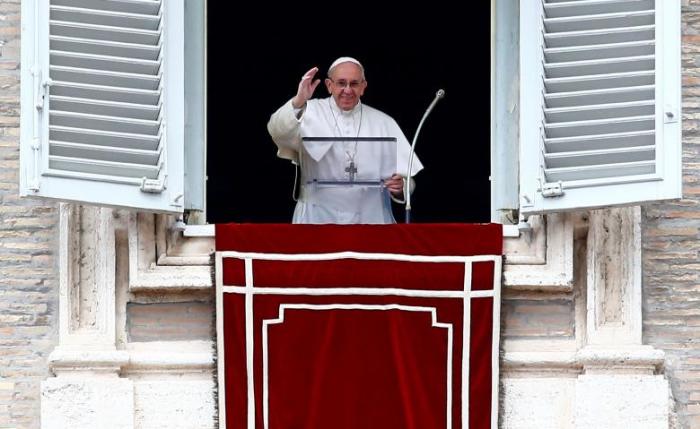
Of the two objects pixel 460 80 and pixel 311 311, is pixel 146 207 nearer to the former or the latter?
pixel 311 311

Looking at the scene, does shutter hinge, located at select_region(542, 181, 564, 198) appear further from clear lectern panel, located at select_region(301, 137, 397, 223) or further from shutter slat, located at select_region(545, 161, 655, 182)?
clear lectern panel, located at select_region(301, 137, 397, 223)

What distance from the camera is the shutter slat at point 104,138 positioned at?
375 inches

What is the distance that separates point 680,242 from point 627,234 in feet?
0.81

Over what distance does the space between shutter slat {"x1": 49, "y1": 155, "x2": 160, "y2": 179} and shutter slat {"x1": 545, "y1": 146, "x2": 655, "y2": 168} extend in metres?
1.55

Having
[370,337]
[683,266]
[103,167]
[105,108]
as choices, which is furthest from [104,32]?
[683,266]

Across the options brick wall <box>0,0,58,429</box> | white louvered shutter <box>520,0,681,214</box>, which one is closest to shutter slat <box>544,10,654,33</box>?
white louvered shutter <box>520,0,681,214</box>

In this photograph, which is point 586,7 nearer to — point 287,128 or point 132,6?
point 287,128

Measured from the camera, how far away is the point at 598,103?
9.70 m

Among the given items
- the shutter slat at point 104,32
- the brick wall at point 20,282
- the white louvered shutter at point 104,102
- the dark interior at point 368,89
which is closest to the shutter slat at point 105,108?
the white louvered shutter at point 104,102

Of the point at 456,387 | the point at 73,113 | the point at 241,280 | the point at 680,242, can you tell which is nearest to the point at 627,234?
the point at 680,242

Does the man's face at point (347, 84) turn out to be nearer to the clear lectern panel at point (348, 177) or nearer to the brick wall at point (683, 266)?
the clear lectern panel at point (348, 177)

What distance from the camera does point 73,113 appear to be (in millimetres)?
9555

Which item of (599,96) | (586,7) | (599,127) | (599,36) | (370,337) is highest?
(586,7)

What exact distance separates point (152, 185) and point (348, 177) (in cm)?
131
